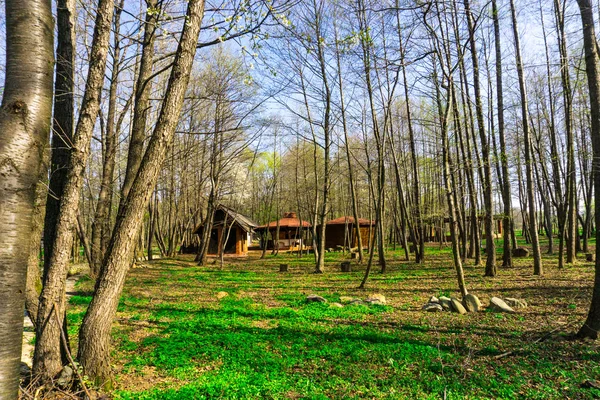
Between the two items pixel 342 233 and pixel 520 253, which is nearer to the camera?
pixel 520 253

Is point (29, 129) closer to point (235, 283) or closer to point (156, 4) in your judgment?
point (156, 4)

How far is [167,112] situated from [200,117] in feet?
62.2

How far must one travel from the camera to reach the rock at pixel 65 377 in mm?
3635

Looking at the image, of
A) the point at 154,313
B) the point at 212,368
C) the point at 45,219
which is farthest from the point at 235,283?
the point at 45,219

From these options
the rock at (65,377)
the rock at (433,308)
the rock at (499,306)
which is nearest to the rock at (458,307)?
the rock at (433,308)

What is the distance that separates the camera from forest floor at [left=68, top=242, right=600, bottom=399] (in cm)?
417

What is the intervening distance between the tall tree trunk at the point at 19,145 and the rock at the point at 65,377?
2.51 m

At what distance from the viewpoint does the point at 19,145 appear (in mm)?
1695

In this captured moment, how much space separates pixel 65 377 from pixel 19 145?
3070 millimetres

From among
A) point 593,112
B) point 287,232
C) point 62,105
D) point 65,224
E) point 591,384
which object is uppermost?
point 593,112

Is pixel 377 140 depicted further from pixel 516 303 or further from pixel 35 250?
pixel 35 250

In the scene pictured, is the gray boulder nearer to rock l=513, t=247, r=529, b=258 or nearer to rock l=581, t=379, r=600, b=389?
rock l=581, t=379, r=600, b=389

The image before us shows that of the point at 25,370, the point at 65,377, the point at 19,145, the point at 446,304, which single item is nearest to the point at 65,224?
the point at 65,377

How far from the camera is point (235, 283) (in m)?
13.2
